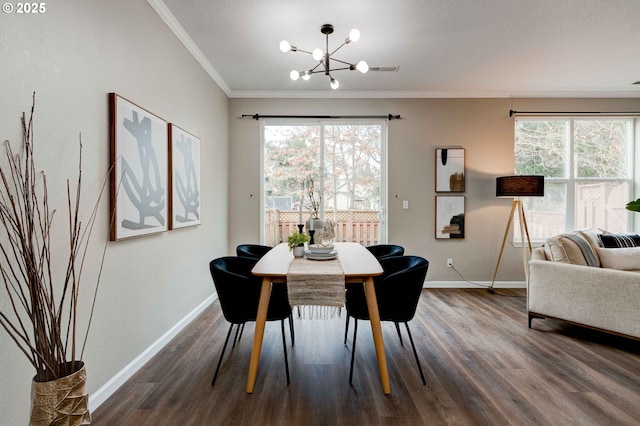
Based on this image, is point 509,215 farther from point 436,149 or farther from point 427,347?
point 427,347

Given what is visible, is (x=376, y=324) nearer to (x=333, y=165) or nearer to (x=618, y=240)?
(x=333, y=165)

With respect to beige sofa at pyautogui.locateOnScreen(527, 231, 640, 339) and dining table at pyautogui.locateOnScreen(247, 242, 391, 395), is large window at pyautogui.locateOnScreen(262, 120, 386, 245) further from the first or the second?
dining table at pyautogui.locateOnScreen(247, 242, 391, 395)

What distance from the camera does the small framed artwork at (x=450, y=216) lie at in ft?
14.1

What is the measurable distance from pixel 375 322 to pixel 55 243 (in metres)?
1.77

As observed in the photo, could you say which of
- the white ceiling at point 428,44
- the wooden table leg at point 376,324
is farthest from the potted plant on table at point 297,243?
the white ceiling at point 428,44

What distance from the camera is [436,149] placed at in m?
4.32

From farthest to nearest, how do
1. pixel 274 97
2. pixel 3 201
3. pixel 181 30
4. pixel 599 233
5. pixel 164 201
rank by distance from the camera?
pixel 274 97 → pixel 599 233 → pixel 181 30 → pixel 164 201 → pixel 3 201

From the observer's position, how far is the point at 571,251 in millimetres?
2896

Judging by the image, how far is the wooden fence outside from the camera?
4.40 metres

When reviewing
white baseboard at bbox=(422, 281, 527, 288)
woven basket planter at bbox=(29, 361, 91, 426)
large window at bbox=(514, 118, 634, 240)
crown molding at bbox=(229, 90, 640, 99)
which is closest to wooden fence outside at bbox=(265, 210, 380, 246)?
white baseboard at bbox=(422, 281, 527, 288)

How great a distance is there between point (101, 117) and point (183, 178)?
104 centimetres

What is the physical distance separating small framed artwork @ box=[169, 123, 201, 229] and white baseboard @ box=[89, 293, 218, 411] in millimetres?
910

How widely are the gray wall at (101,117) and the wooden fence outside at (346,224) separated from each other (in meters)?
1.49

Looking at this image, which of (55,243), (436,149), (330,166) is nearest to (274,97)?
(330,166)
